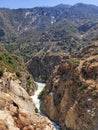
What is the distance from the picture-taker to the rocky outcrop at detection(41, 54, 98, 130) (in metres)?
58.6

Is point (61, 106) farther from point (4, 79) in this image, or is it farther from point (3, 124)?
point (3, 124)

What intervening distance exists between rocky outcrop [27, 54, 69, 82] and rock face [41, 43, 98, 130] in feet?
191

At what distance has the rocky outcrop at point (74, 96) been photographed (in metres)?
58.6

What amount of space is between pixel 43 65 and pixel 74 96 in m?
78.2

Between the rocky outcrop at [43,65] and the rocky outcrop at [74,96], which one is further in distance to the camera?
the rocky outcrop at [43,65]

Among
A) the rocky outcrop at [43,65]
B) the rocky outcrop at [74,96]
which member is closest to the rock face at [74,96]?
the rocky outcrop at [74,96]

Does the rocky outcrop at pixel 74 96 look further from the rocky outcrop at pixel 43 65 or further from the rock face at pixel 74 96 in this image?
the rocky outcrop at pixel 43 65

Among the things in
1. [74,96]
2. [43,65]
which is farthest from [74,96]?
[43,65]

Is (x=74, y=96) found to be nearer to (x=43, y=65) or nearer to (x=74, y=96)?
(x=74, y=96)

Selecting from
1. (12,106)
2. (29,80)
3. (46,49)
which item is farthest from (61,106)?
(46,49)

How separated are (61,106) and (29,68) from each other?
257 ft

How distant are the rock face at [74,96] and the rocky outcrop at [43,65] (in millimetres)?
58115

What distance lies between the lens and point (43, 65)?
473 ft

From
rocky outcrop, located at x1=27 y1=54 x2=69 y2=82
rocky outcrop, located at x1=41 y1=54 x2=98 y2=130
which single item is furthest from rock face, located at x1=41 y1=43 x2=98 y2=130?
rocky outcrop, located at x1=27 y1=54 x2=69 y2=82
